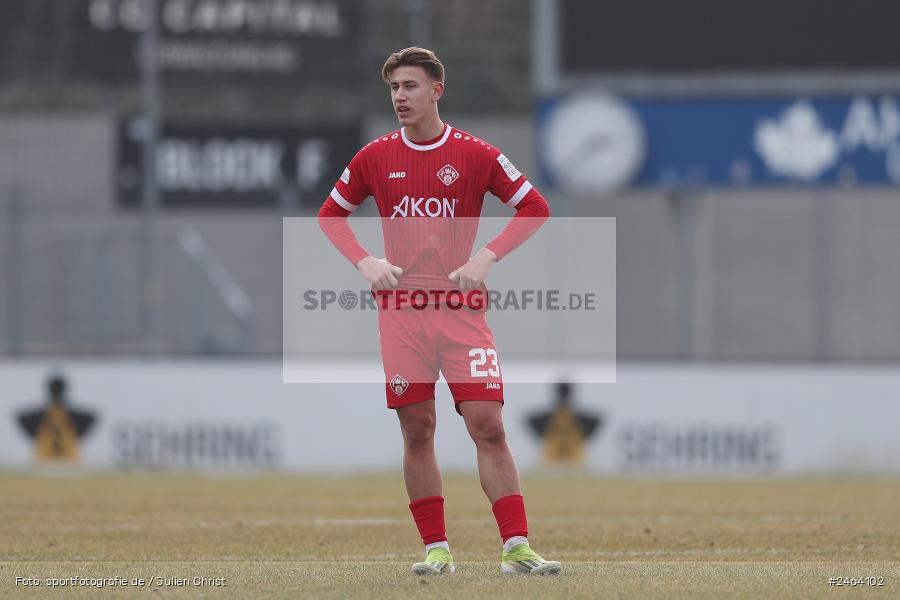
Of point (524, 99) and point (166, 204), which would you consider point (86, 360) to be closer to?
point (166, 204)

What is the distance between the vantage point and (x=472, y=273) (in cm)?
671

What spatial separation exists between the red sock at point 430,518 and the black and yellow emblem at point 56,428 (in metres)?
9.49

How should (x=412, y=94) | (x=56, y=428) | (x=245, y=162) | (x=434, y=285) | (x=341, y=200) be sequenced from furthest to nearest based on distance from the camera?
(x=245, y=162), (x=56, y=428), (x=341, y=200), (x=434, y=285), (x=412, y=94)

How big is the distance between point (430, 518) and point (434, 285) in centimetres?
104

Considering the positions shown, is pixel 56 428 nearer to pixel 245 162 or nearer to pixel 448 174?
pixel 245 162

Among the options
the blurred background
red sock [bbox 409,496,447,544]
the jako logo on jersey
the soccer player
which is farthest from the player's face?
the blurred background

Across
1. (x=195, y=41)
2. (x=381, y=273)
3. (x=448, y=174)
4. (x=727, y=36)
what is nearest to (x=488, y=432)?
(x=381, y=273)

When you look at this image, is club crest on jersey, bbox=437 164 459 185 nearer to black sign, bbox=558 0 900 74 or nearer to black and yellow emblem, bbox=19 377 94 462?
black and yellow emblem, bbox=19 377 94 462

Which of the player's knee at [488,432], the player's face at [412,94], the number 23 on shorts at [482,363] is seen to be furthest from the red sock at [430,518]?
the player's face at [412,94]

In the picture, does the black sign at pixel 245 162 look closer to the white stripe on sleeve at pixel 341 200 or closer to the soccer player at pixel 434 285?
the white stripe on sleeve at pixel 341 200

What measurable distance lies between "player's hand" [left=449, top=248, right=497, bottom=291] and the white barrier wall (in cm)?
858

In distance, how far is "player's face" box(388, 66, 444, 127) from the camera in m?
6.82

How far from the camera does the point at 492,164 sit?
6.93 metres

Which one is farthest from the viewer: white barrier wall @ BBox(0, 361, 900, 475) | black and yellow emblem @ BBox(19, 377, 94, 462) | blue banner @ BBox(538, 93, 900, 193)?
blue banner @ BBox(538, 93, 900, 193)
